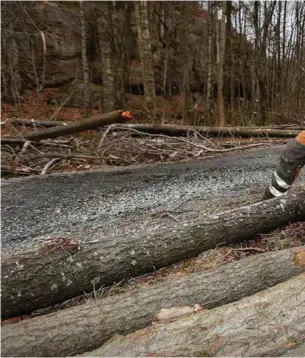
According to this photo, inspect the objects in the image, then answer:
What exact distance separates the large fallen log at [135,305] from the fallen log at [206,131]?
206 inches

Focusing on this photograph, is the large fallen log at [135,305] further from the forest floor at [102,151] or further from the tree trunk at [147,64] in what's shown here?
the tree trunk at [147,64]

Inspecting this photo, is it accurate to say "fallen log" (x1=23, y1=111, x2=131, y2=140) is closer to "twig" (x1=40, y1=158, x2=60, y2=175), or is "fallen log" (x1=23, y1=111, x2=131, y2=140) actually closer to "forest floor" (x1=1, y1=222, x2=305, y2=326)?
"twig" (x1=40, y1=158, x2=60, y2=175)

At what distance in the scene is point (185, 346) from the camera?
1542mm

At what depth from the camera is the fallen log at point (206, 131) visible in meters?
7.26

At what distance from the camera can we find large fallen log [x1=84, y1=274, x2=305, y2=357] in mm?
1530

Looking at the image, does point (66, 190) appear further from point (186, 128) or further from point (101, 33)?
point (101, 33)

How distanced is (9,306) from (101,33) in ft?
26.3

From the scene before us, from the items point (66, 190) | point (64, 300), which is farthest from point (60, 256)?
point (66, 190)

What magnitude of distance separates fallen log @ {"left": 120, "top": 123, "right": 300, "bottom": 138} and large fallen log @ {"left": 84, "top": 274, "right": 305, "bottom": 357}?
5605 mm

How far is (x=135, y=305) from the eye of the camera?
180cm

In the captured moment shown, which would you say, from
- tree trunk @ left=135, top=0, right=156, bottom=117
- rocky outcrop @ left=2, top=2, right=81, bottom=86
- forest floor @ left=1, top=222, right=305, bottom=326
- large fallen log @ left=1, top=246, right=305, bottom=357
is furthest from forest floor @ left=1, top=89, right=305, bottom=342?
rocky outcrop @ left=2, top=2, right=81, bottom=86

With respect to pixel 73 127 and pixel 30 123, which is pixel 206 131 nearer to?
pixel 73 127

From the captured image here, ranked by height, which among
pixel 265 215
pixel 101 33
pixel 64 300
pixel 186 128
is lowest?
pixel 64 300

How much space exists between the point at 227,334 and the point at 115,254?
875 millimetres
